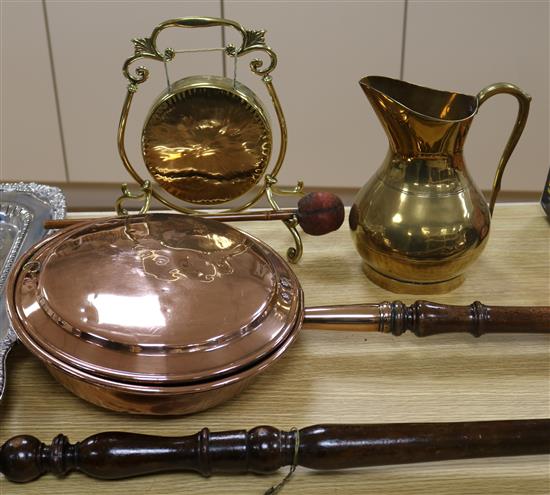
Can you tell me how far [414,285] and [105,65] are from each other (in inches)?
41.6

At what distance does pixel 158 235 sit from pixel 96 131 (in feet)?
3.53

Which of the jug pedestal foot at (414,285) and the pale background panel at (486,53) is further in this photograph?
the pale background panel at (486,53)

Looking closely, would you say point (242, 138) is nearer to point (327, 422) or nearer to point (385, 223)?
point (385, 223)

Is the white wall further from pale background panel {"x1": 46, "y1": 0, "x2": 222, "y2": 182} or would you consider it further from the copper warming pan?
the copper warming pan

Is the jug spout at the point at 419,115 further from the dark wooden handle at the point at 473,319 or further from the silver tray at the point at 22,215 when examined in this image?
the silver tray at the point at 22,215

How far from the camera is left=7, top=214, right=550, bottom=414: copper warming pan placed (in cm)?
54

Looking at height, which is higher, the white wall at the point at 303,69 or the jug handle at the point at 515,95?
the jug handle at the point at 515,95

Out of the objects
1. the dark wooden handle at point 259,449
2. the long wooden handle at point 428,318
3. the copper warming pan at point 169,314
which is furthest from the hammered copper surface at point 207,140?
the dark wooden handle at point 259,449

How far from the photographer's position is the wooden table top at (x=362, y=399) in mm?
533

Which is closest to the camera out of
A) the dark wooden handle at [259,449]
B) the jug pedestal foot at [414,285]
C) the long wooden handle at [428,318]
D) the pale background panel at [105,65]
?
the dark wooden handle at [259,449]

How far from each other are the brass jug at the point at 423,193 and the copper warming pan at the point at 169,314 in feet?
0.22

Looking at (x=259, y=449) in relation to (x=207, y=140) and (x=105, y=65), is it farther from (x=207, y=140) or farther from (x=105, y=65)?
(x=105, y=65)

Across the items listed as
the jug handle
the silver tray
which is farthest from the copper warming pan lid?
the jug handle

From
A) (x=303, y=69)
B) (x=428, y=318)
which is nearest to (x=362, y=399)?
(x=428, y=318)
